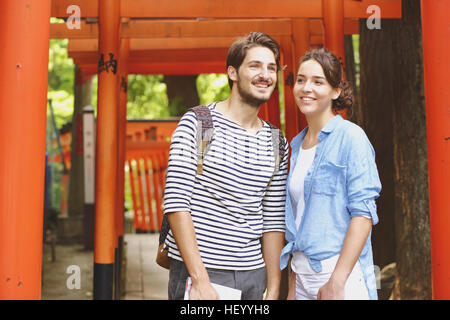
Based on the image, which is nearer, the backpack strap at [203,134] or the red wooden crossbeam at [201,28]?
the backpack strap at [203,134]

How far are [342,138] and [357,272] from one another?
21.5 inches

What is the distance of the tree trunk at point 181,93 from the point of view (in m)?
12.2

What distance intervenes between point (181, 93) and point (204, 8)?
291 inches

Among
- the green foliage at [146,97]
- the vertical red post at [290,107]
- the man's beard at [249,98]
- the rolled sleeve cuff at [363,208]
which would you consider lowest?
the rolled sleeve cuff at [363,208]

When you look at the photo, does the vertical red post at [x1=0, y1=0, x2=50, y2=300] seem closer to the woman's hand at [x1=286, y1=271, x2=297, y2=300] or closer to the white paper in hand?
the white paper in hand

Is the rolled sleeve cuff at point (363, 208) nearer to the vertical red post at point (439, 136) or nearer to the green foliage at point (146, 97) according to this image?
the vertical red post at point (439, 136)

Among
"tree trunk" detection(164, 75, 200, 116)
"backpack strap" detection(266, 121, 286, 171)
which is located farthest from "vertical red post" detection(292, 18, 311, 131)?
"tree trunk" detection(164, 75, 200, 116)

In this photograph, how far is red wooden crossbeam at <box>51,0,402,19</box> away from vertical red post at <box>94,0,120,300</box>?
0.27m

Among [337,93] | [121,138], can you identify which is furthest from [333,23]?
[121,138]

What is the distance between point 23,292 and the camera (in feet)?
8.05

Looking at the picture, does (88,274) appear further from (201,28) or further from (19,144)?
(19,144)

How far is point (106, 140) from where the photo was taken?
5.03m

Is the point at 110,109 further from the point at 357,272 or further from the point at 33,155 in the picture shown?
the point at 357,272

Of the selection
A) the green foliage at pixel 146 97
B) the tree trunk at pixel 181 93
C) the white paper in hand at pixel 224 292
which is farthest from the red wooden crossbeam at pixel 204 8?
the green foliage at pixel 146 97
